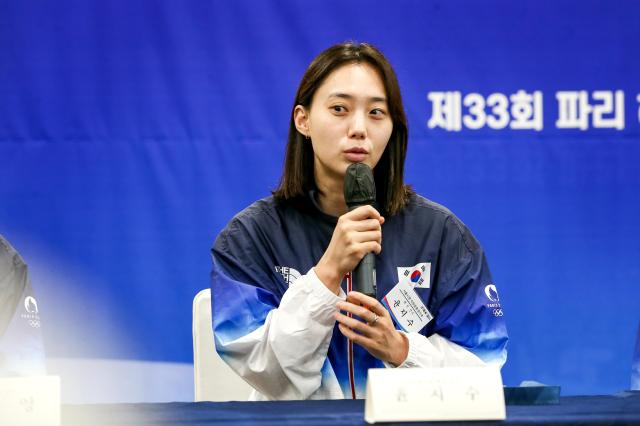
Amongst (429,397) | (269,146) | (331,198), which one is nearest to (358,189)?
(331,198)

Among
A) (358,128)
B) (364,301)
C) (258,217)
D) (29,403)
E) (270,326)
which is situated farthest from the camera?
(258,217)

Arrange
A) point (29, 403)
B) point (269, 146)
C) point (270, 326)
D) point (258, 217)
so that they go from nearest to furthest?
point (29, 403) < point (270, 326) < point (258, 217) < point (269, 146)

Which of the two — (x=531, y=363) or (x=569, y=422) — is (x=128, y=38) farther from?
(x=569, y=422)

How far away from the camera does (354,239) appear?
5.25 ft

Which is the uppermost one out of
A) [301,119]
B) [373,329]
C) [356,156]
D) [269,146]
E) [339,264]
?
[269,146]

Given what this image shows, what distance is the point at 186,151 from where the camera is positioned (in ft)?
9.23

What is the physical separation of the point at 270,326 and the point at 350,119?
445 mm

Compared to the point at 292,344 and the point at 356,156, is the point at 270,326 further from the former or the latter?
the point at 356,156

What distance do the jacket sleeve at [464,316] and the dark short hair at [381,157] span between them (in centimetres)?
18

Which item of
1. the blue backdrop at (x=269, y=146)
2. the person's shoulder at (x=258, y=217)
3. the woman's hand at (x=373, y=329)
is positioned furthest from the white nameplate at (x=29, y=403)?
the blue backdrop at (x=269, y=146)

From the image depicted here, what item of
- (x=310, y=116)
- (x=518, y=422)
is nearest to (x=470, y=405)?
(x=518, y=422)

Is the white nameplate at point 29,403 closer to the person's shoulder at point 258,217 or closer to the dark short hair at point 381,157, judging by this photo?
the person's shoulder at point 258,217

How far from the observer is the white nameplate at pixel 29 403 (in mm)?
1158

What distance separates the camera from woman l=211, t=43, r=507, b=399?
5.49 ft
